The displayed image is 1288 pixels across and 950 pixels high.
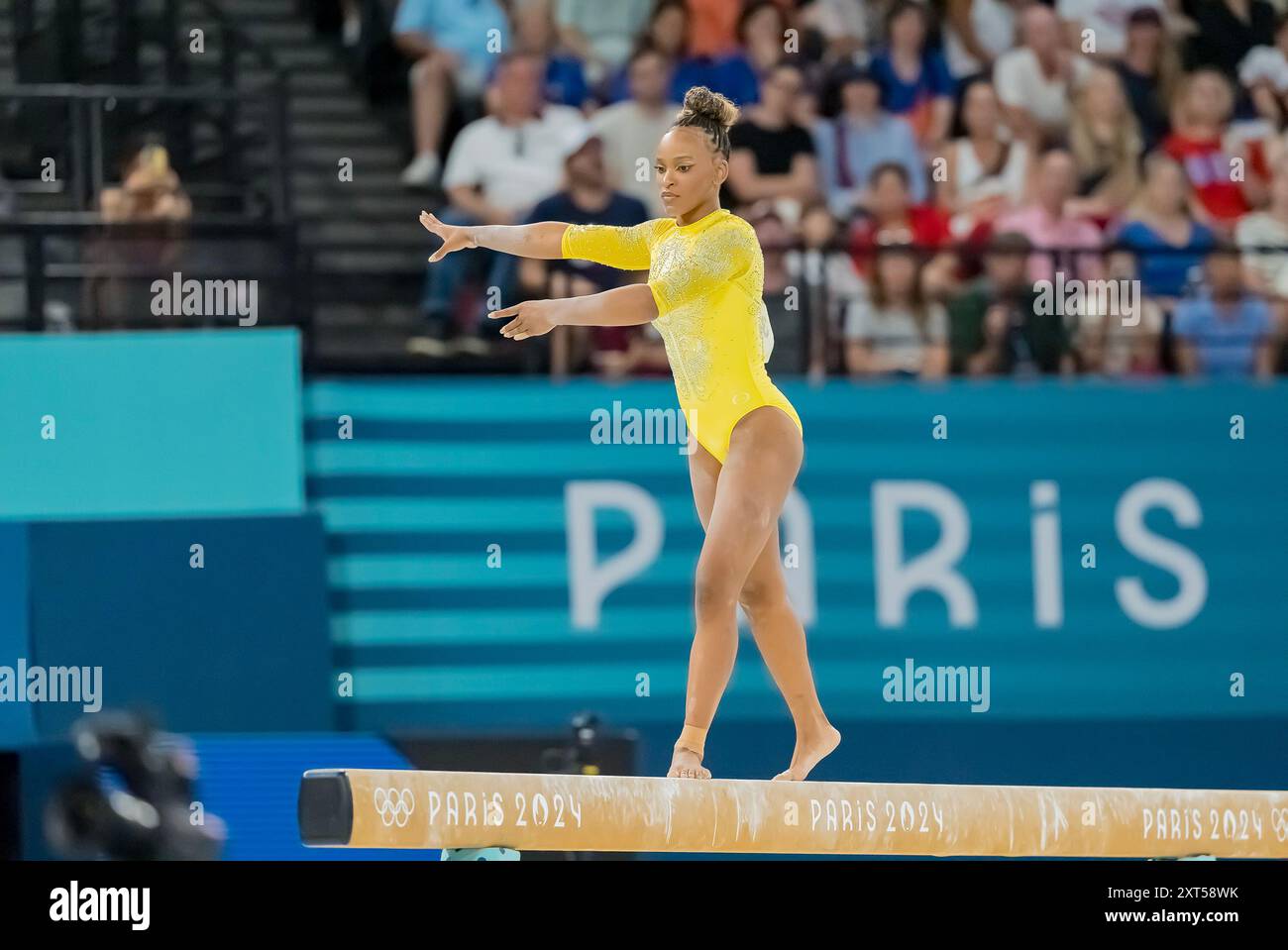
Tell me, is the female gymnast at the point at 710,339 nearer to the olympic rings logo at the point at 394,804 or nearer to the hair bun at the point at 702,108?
the hair bun at the point at 702,108

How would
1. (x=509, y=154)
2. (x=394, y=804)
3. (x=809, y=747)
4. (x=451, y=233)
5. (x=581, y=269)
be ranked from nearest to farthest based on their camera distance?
(x=394, y=804) → (x=451, y=233) → (x=809, y=747) → (x=581, y=269) → (x=509, y=154)

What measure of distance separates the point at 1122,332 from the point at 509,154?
7.93ft

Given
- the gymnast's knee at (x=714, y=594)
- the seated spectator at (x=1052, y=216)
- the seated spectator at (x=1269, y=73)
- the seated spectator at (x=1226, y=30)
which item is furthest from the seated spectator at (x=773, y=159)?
the gymnast's knee at (x=714, y=594)

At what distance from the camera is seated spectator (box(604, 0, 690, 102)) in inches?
353

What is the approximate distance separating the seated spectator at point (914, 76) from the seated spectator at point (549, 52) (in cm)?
123

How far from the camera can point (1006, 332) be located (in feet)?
27.1

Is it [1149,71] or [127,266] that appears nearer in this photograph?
[127,266]

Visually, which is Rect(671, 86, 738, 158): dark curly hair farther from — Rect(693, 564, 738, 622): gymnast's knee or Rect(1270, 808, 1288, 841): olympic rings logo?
Rect(1270, 808, 1288, 841): olympic rings logo

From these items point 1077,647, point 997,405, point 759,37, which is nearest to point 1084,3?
point 759,37

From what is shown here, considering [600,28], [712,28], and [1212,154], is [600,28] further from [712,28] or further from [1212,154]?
[1212,154]

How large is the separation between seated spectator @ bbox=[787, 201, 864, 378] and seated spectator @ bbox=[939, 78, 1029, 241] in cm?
52

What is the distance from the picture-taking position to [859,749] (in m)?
7.86

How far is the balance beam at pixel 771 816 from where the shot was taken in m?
4.91

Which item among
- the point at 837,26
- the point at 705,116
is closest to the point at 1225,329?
the point at 837,26
